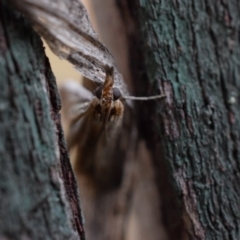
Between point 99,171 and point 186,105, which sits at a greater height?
point 186,105

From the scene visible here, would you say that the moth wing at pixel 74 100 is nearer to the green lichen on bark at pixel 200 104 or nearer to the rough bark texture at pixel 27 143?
the green lichen on bark at pixel 200 104

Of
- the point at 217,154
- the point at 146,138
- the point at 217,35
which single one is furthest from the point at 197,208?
the point at 217,35

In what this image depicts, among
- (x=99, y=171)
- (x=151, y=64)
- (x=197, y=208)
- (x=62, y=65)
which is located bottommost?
(x=197, y=208)

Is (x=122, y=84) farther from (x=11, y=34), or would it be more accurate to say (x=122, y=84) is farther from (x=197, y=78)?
(x=11, y=34)

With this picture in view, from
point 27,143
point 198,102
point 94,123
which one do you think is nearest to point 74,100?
point 94,123

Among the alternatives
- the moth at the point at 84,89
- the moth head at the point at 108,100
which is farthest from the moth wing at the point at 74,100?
the moth head at the point at 108,100

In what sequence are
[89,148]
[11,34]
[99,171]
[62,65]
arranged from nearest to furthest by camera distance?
[11,34], [89,148], [99,171], [62,65]
